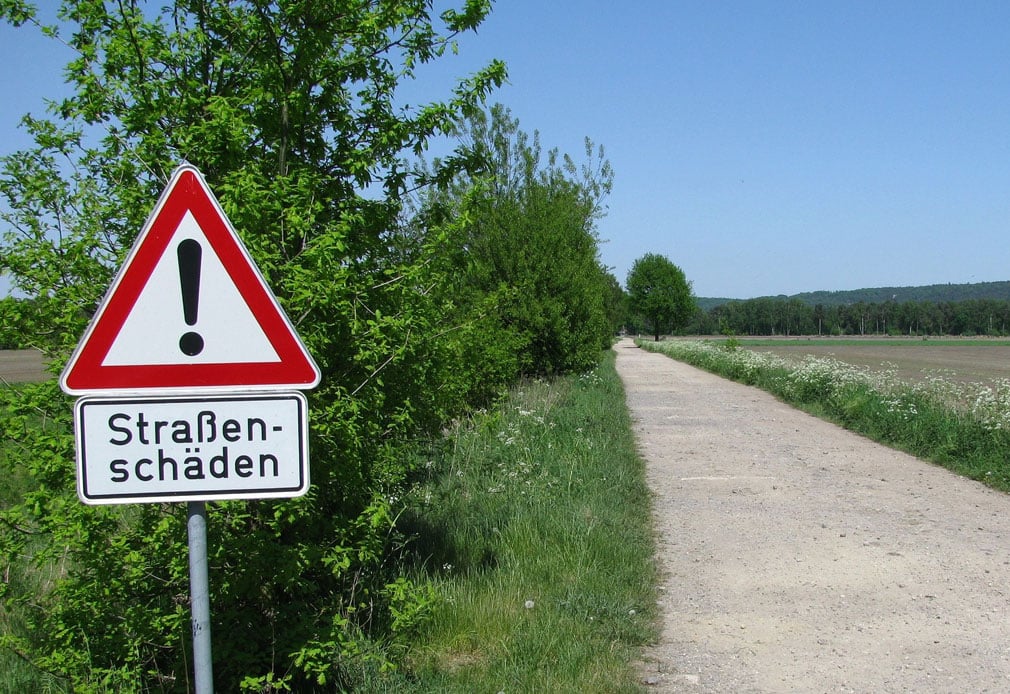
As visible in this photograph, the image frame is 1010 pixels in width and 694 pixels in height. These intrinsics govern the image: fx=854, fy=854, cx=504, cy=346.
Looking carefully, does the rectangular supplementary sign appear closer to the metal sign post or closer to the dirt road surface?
the metal sign post

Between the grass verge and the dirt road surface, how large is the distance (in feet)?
0.87

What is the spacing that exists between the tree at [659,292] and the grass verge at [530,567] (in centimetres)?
8765

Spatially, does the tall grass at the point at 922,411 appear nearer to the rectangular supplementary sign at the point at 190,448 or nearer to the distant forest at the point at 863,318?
the rectangular supplementary sign at the point at 190,448

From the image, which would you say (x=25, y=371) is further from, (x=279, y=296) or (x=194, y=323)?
(x=194, y=323)

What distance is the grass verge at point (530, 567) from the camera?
4301 millimetres

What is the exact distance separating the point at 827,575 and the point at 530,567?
218cm

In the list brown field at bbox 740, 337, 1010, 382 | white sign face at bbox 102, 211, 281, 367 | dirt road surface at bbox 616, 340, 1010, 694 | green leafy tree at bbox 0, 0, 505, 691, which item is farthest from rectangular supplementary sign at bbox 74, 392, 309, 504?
brown field at bbox 740, 337, 1010, 382

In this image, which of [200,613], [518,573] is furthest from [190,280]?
[518,573]

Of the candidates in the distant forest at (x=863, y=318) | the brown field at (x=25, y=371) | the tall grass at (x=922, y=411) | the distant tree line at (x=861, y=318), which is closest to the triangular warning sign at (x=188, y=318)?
the brown field at (x=25, y=371)

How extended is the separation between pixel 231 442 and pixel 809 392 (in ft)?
60.9

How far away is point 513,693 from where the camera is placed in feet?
13.1

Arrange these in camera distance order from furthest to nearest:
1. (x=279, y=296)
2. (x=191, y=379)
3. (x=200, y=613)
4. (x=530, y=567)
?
(x=530, y=567) → (x=279, y=296) → (x=191, y=379) → (x=200, y=613)

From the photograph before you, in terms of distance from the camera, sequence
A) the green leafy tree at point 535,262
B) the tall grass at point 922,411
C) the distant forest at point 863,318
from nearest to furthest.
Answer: the tall grass at point 922,411 → the green leafy tree at point 535,262 → the distant forest at point 863,318

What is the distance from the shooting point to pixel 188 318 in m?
2.55
